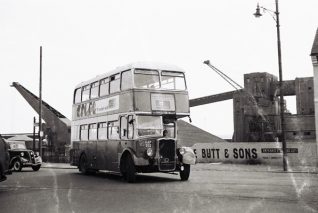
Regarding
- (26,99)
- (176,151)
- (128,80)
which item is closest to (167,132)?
(176,151)

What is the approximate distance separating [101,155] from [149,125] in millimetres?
3589

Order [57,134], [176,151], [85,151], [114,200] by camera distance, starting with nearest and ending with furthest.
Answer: [114,200] → [176,151] → [85,151] → [57,134]

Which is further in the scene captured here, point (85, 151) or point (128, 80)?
point (85, 151)

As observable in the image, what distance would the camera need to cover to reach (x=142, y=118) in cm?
1479

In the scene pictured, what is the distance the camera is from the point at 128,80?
15281 millimetres

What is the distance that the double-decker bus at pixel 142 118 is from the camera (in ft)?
48.1

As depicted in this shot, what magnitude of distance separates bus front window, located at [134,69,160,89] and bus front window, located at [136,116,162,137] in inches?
46.4

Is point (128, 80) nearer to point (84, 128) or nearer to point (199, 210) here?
point (84, 128)

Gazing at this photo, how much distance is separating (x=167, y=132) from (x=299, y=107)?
161 feet

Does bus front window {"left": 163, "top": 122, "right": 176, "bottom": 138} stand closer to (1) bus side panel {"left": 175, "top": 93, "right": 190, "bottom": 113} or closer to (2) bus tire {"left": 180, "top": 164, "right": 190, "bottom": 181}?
(1) bus side panel {"left": 175, "top": 93, "right": 190, "bottom": 113}

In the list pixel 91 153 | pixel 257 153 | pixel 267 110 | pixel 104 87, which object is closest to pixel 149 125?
pixel 104 87

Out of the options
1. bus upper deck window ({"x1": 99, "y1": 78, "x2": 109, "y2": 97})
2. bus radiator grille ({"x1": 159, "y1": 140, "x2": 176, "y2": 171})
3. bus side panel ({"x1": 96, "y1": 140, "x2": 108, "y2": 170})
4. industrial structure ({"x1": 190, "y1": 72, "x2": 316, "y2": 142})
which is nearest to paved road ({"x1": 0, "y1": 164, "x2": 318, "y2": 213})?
bus radiator grille ({"x1": 159, "y1": 140, "x2": 176, "y2": 171})

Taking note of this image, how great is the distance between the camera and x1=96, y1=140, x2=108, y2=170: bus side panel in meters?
17.0

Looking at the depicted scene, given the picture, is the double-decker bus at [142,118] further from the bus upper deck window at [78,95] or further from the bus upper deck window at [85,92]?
the bus upper deck window at [78,95]
